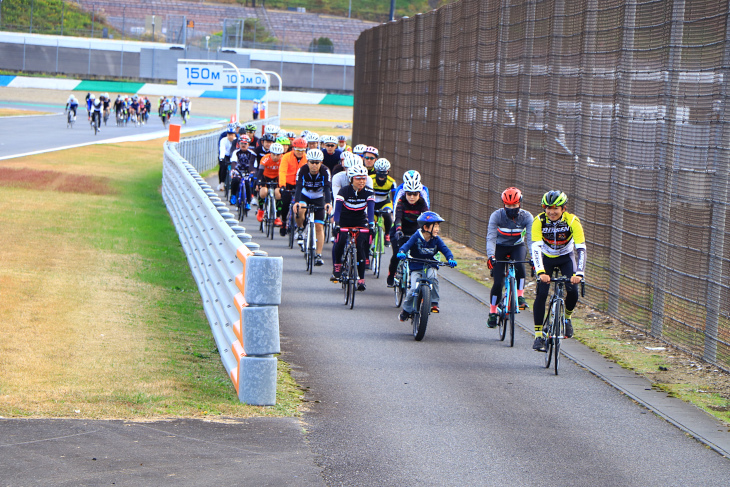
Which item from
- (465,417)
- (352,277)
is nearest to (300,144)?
(352,277)

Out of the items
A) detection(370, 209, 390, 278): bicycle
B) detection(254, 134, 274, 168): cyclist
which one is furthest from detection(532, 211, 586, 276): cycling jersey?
detection(254, 134, 274, 168): cyclist

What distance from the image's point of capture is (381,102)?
1087 inches

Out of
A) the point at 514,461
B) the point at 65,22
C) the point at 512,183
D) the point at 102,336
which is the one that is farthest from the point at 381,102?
the point at 65,22

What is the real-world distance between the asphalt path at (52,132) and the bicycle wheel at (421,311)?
25.6 meters

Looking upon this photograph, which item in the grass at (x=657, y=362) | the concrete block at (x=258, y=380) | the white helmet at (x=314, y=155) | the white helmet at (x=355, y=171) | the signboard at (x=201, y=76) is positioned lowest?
the grass at (x=657, y=362)

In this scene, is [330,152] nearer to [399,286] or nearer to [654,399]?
[399,286]

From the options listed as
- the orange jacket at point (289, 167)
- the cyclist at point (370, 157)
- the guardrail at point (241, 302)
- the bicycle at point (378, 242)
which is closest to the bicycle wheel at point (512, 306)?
the guardrail at point (241, 302)

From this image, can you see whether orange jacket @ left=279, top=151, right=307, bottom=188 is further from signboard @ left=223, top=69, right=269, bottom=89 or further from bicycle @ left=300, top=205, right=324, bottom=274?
signboard @ left=223, top=69, right=269, bottom=89

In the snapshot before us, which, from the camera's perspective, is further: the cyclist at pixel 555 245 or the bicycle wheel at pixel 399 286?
the bicycle wheel at pixel 399 286

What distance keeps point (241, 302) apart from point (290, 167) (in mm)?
10423

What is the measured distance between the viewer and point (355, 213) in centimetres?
1354

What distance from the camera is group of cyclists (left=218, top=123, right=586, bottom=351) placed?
9.83 m

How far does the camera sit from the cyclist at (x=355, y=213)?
13297 millimetres

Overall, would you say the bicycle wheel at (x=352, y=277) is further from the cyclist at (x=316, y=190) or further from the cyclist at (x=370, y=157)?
the cyclist at (x=370, y=157)
